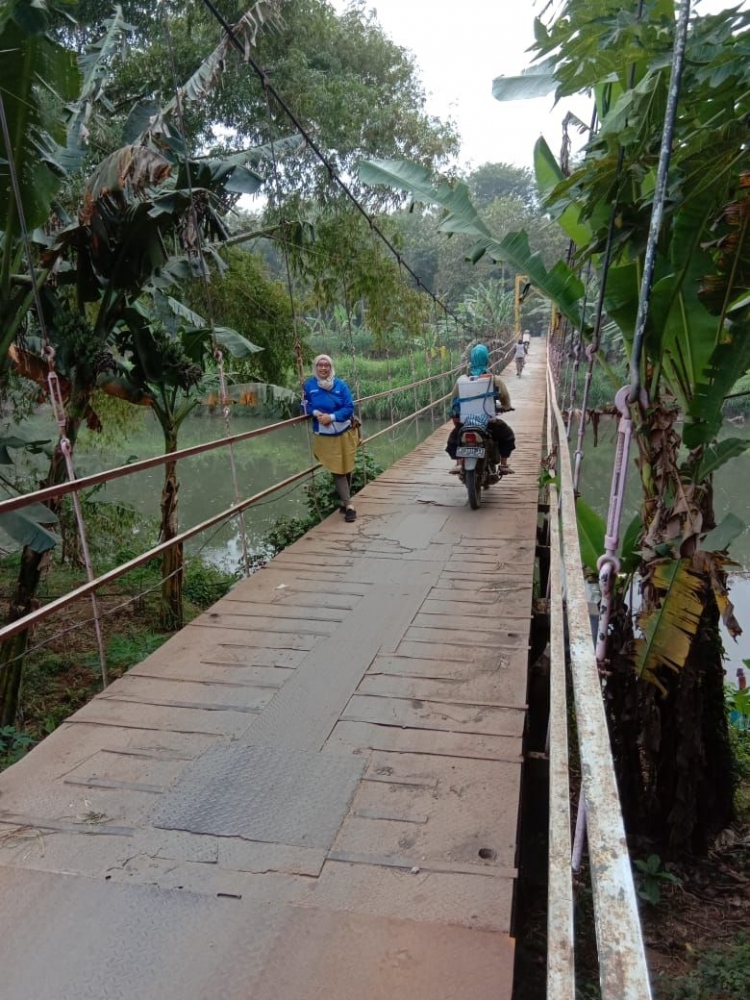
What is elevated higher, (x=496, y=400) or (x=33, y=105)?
(x=33, y=105)

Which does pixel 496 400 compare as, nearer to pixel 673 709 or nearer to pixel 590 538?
pixel 590 538

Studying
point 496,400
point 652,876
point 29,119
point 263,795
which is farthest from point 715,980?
point 29,119

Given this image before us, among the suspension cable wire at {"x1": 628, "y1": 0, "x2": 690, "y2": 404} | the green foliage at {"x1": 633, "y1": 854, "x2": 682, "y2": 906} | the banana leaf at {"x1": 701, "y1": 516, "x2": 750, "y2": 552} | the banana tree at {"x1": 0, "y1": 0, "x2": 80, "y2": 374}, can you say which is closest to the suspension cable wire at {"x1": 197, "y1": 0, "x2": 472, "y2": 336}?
the banana tree at {"x1": 0, "y1": 0, "x2": 80, "y2": 374}

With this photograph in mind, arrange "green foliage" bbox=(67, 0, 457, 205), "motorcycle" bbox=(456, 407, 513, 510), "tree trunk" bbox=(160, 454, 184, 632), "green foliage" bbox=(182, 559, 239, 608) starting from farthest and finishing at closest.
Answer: "green foliage" bbox=(67, 0, 457, 205), "green foliage" bbox=(182, 559, 239, 608), "tree trunk" bbox=(160, 454, 184, 632), "motorcycle" bbox=(456, 407, 513, 510)

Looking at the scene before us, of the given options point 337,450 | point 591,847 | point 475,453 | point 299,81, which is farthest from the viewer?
point 299,81

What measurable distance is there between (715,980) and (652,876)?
53cm

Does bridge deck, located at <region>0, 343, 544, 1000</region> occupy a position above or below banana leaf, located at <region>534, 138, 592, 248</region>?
below

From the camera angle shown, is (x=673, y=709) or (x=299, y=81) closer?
(x=673, y=709)

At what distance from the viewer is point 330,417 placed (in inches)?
178

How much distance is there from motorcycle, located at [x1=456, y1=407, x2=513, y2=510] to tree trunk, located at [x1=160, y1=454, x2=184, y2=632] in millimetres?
2268

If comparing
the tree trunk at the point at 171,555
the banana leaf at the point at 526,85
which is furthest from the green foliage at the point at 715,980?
the tree trunk at the point at 171,555

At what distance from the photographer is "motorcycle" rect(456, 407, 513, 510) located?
15.9 ft

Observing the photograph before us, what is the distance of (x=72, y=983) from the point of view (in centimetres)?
133

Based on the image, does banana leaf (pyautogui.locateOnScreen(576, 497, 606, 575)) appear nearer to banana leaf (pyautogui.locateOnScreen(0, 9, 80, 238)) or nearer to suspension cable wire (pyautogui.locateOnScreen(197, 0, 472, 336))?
suspension cable wire (pyautogui.locateOnScreen(197, 0, 472, 336))
